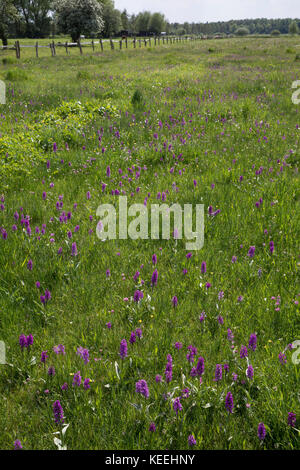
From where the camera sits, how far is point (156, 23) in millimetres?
149000

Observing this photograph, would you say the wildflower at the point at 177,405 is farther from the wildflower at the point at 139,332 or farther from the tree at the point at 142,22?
the tree at the point at 142,22

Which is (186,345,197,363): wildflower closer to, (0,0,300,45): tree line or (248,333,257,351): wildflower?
(248,333,257,351): wildflower

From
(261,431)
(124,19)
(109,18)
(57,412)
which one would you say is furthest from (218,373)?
(124,19)

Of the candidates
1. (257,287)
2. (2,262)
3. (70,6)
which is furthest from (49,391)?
(70,6)

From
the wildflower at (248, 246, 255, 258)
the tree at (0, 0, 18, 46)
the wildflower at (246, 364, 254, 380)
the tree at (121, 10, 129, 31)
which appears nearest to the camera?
the wildflower at (246, 364, 254, 380)

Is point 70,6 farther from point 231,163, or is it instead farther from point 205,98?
point 231,163

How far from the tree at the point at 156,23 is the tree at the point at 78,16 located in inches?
3947

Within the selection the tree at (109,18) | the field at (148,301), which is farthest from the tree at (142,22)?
the field at (148,301)

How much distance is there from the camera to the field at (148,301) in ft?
8.03
